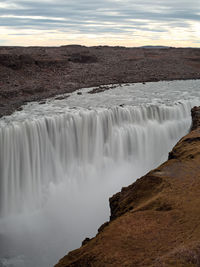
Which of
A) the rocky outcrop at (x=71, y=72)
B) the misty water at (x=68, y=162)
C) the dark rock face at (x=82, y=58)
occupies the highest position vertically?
the dark rock face at (x=82, y=58)

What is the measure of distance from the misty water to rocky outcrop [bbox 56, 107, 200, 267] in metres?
4.71

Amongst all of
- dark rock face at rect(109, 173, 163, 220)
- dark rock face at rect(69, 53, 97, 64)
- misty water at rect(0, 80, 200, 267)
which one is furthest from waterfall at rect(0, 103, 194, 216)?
dark rock face at rect(69, 53, 97, 64)

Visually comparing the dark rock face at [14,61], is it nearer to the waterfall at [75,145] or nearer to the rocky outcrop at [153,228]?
the waterfall at [75,145]

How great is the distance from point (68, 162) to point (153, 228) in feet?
30.6

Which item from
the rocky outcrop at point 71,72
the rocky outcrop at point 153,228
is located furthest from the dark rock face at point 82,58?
the rocky outcrop at point 153,228

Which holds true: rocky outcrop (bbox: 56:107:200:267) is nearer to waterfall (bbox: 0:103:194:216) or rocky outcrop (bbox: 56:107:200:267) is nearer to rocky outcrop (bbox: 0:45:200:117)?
waterfall (bbox: 0:103:194:216)

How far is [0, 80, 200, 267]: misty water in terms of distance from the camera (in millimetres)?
10945

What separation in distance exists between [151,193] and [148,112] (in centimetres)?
1115

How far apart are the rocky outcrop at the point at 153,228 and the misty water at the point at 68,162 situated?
15.5ft

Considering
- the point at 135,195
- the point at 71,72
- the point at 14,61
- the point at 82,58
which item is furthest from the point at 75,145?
the point at 82,58

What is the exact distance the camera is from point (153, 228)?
5.10m

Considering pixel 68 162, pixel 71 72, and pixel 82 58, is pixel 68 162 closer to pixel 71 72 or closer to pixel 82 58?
pixel 71 72

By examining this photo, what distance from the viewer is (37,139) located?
1369 centimetres

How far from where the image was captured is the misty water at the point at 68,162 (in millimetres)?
10945
